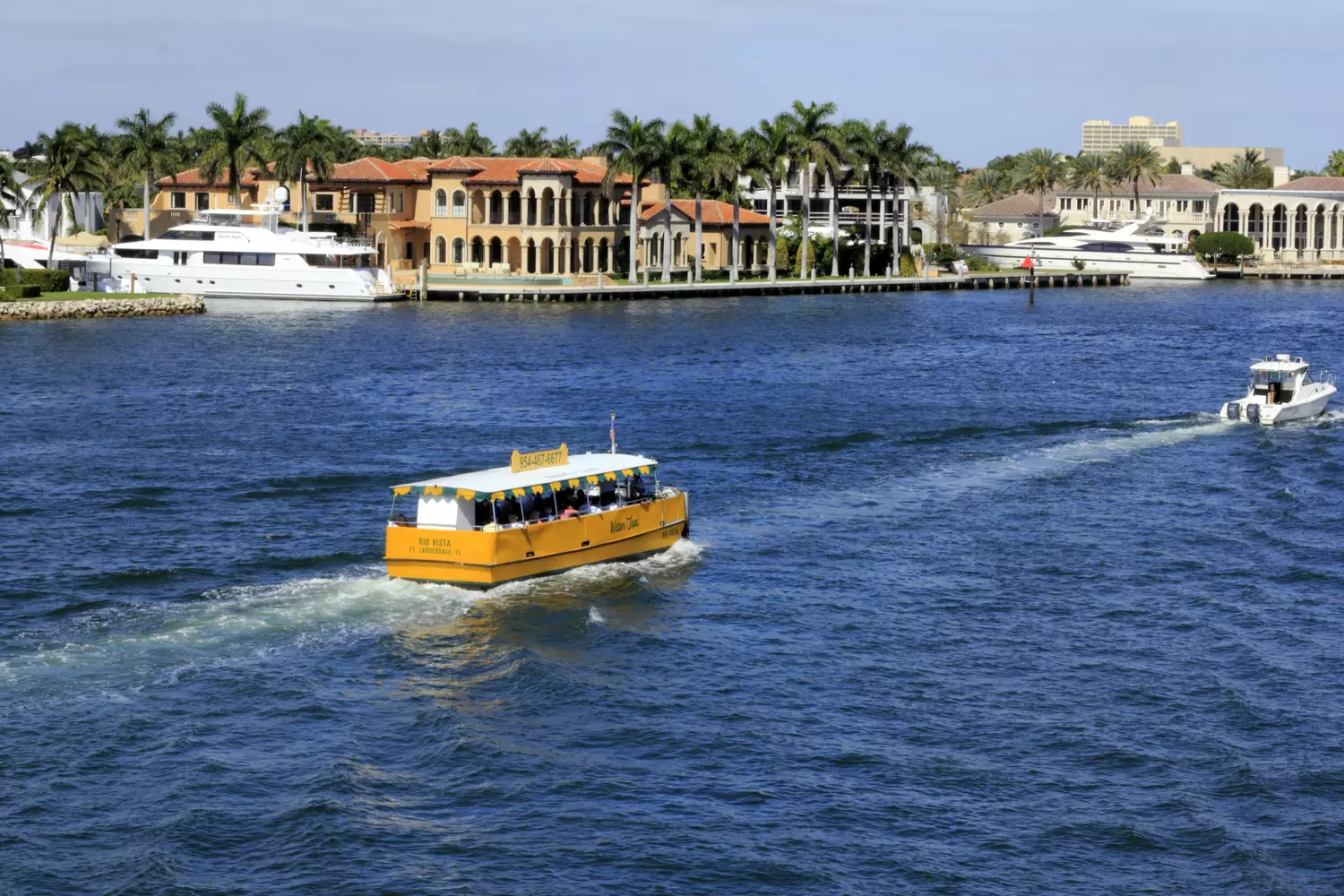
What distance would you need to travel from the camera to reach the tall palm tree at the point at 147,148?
5768 inches

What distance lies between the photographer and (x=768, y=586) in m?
43.0

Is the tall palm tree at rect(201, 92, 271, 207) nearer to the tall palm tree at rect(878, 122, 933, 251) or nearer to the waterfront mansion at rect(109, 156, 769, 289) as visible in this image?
the waterfront mansion at rect(109, 156, 769, 289)

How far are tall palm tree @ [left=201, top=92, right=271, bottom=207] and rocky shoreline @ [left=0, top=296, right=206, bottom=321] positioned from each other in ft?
66.8

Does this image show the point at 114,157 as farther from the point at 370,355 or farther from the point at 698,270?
the point at 370,355

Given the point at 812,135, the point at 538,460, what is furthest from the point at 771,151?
the point at 538,460

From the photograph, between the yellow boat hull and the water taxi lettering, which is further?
the water taxi lettering

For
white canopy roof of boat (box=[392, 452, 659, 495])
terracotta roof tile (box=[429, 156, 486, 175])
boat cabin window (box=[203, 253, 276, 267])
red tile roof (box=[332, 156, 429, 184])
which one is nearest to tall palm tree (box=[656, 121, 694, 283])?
terracotta roof tile (box=[429, 156, 486, 175])

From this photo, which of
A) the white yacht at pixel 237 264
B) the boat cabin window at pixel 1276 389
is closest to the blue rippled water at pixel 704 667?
the boat cabin window at pixel 1276 389

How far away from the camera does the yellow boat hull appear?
133 feet

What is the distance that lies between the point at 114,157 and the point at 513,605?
124 m

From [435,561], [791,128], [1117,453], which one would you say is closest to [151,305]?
[791,128]

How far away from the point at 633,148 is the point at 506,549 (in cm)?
10171

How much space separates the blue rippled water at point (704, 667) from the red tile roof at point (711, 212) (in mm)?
82203

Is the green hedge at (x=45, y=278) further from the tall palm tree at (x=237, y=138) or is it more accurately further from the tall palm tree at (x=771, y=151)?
the tall palm tree at (x=771, y=151)
